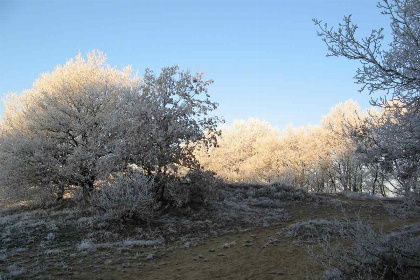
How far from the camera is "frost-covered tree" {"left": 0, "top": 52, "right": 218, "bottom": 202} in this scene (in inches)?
462

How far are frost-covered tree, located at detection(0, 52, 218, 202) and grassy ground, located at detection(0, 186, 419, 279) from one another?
2579 mm

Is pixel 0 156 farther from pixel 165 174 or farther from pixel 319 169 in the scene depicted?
pixel 319 169

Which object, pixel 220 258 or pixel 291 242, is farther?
pixel 291 242

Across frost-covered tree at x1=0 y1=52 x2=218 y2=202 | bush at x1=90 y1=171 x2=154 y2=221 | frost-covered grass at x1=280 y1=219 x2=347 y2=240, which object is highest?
frost-covered tree at x1=0 y1=52 x2=218 y2=202

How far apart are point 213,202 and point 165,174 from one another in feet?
9.39

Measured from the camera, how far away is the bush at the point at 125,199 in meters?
9.66

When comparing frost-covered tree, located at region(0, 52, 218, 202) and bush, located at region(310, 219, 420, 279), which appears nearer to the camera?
bush, located at region(310, 219, 420, 279)

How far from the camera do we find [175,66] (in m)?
12.9

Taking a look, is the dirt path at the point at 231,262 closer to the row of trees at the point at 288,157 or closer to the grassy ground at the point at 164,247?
the grassy ground at the point at 164,247

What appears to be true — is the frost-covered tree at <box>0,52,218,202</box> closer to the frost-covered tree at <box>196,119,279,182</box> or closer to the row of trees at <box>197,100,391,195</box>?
the row of trees at <box>197,100,391,195</box>

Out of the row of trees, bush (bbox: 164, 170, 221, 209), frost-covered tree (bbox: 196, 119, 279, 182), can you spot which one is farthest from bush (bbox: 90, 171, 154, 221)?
frost-covered tree (bbox: 196, 119, 279, 182)

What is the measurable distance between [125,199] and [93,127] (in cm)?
737

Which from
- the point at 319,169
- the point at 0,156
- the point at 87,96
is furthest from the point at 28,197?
the point at 319,169

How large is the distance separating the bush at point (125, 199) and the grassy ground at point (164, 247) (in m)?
0.37
